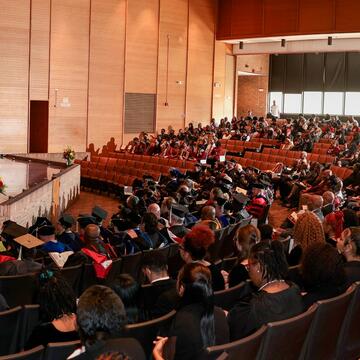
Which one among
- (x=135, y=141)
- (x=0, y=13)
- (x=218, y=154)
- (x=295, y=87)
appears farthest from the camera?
(x=295, y=87)

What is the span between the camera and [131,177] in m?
17.1

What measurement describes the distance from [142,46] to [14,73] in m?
5.46

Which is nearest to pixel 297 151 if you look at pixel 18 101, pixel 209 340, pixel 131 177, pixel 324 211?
pixel 131 177

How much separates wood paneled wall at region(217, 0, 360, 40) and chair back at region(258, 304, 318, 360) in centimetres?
2020

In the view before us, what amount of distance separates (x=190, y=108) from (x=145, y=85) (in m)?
2.61

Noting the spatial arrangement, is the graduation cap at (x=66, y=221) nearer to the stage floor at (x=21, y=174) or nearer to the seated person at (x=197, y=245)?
the seated person at (x=197, y=245)

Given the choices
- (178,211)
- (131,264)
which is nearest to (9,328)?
(131,264)

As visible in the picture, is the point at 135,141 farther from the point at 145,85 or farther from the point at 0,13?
the point at 0,13

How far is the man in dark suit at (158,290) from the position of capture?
13.6 feet

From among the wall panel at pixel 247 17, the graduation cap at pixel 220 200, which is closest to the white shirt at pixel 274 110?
the wall panel at pixel 247 17

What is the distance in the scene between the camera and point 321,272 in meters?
4.02

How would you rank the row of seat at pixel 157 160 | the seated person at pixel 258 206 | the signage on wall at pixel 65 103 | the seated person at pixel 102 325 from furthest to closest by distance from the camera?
the signage on wall at pixel 65 103
the row of seat at pixel 157 160
the seated person at pixel 258 206
the seated person at pixel 102 325

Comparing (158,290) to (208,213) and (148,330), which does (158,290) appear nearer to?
(148,330)

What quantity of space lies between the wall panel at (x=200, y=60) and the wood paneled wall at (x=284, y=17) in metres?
0.59
